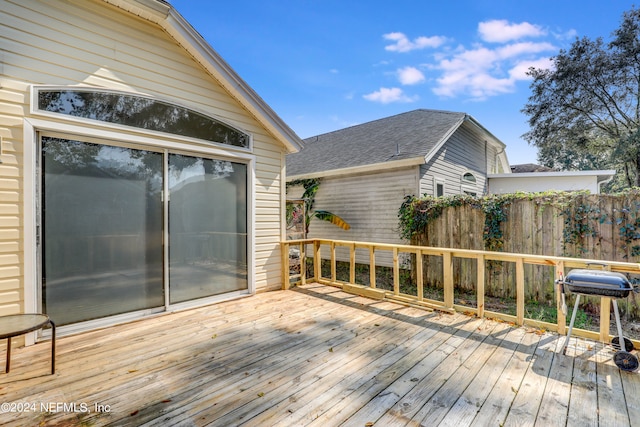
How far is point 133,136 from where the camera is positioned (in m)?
3.80

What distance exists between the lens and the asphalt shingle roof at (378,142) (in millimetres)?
8367

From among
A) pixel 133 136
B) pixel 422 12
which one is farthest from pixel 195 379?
pixel 422 12

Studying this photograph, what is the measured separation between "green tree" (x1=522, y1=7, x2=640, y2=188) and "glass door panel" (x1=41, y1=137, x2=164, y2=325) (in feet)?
55.5

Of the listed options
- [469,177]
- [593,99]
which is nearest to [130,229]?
[469,177]

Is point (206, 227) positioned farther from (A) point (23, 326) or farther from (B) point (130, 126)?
(A) point (23, 326)

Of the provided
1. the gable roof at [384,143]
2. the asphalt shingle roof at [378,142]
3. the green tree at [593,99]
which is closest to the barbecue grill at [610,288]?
the gable roof at [384,143]

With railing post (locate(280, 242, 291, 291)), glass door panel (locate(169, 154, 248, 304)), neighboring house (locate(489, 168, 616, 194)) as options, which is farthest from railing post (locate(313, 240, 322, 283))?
neighboring house (locate(489, 168, 616, 194))

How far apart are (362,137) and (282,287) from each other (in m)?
7.56

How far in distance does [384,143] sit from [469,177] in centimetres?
342

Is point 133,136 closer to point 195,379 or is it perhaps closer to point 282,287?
point 195,379

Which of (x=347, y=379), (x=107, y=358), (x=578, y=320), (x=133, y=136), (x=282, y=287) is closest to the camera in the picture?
(x=347, y=379)

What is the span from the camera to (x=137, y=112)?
388 centimetres

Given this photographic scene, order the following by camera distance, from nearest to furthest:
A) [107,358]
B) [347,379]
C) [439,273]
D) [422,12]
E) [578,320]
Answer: [347,379] → [107,358] → [578,320] → [439,273] → [422,12]

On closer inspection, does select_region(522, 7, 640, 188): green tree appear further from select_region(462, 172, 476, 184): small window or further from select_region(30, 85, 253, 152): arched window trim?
select_region(30, 85, 253, 152): arched window trim
